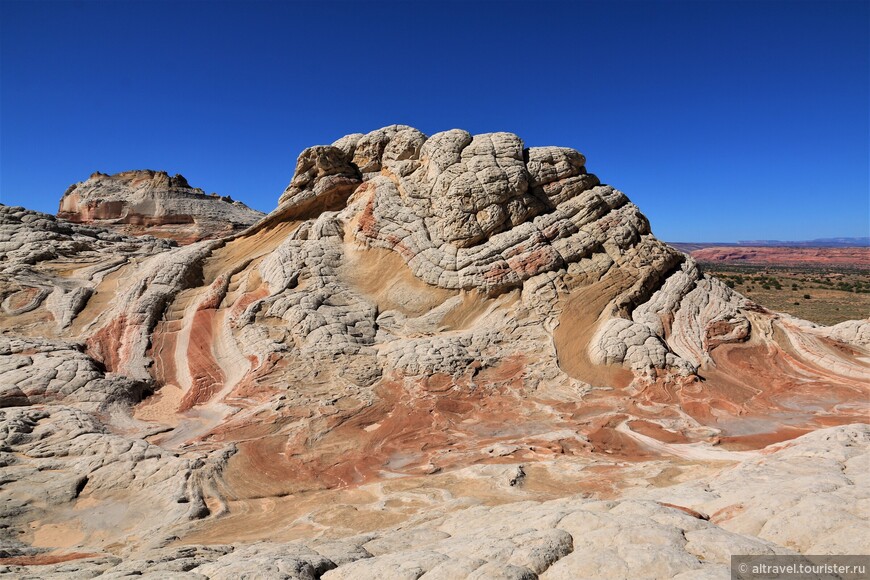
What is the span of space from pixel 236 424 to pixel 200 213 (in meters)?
34.2

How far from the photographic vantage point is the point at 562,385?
39.7 ft

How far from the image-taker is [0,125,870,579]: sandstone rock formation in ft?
15.5

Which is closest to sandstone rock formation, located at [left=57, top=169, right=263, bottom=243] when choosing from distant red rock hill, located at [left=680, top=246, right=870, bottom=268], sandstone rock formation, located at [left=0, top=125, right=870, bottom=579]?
sandstone rock formation, located at [left=0, top=125, right=870, bottom=579]

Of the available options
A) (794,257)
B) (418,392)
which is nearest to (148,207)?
(418,392)

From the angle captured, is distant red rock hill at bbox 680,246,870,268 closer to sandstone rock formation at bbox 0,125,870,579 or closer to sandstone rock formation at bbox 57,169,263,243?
sandstone rock formation at bbox 57,169,263,243

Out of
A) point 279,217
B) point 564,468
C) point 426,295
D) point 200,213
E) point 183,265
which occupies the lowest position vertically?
point 564,468

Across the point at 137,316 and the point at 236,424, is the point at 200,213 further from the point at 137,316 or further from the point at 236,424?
the point at 236,424

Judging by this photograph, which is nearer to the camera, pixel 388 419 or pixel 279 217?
pixel 388 419

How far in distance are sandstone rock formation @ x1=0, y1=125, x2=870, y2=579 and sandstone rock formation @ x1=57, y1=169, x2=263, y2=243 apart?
64.2ft

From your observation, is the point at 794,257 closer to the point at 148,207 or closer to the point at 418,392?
the point at 148,207

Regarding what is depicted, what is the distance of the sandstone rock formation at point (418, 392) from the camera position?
15.5ft

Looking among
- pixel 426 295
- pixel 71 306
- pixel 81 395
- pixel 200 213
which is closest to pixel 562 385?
pixel 426 295

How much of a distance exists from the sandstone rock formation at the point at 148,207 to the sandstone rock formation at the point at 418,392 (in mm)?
19564

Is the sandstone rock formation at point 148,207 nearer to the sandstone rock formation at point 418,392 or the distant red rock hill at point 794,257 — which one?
the sandstone rock formation at point 418,392
